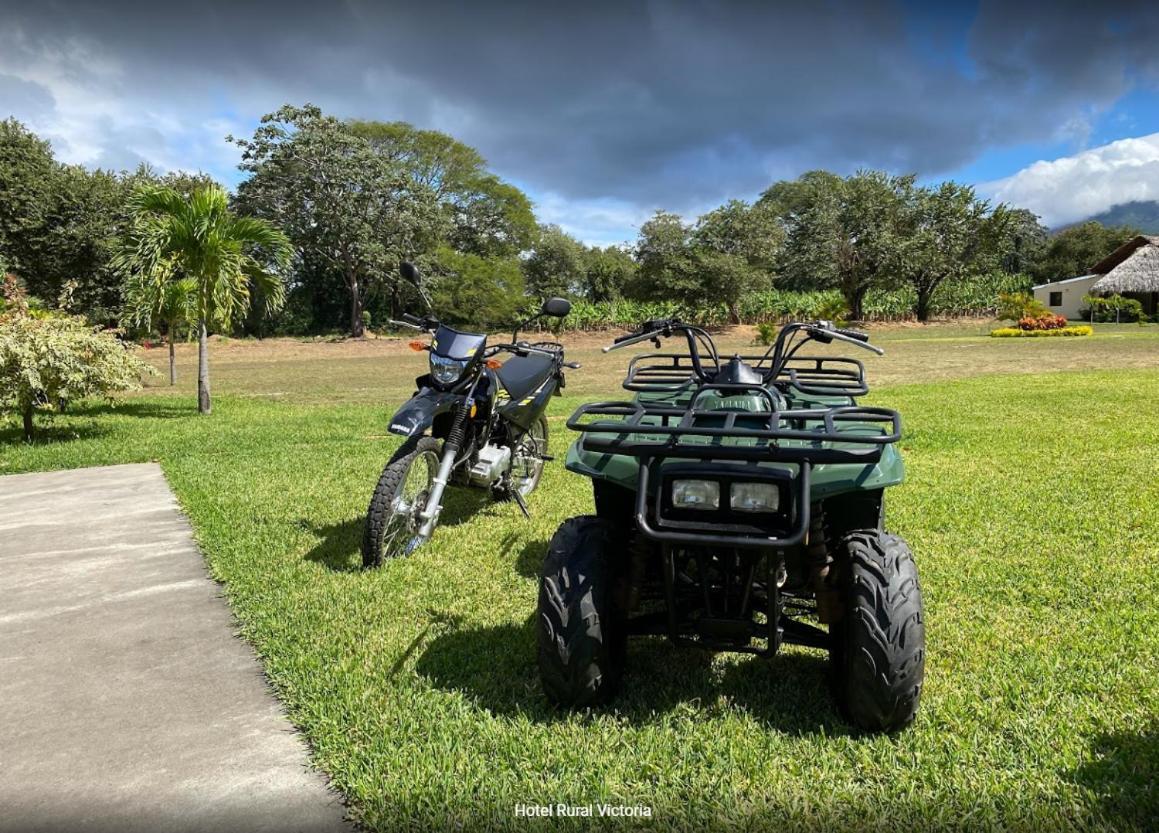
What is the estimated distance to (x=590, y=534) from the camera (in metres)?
2.71

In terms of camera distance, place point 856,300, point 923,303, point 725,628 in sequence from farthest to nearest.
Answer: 1. point 856,300
2. point 923,303
3. point 725,628

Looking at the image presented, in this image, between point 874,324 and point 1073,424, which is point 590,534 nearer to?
point 1073,424

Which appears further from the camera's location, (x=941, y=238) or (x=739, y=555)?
(x=941, y=238)

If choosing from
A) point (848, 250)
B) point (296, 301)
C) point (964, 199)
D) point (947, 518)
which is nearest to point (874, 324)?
point (848, 250)

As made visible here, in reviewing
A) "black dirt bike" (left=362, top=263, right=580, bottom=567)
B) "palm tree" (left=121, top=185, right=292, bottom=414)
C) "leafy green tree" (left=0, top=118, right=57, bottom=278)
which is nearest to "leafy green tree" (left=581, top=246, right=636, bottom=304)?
"leafy green tree" (left=0, top=118, right=57, bottom=278)

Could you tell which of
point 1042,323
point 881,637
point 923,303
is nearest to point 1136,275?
point 923,303

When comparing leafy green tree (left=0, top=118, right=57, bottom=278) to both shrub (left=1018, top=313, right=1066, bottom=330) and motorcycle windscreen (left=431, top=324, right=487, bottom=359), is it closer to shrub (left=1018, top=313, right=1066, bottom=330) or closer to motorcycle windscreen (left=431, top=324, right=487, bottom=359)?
motorcycle windscreen (left=431, top=324, right=487, bottom=359)

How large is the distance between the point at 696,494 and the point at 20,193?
3649 cm

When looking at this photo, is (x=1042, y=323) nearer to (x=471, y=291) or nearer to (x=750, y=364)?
(x=471, y=291)

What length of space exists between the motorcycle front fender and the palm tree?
26.7ft

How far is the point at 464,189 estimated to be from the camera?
45.2 meters

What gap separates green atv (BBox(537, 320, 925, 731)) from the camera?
Answer: 2.34 m

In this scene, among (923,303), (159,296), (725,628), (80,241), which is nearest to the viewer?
(725,628)

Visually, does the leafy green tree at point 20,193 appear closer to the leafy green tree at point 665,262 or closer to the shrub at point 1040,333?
the leafy green tree at point 665,262
